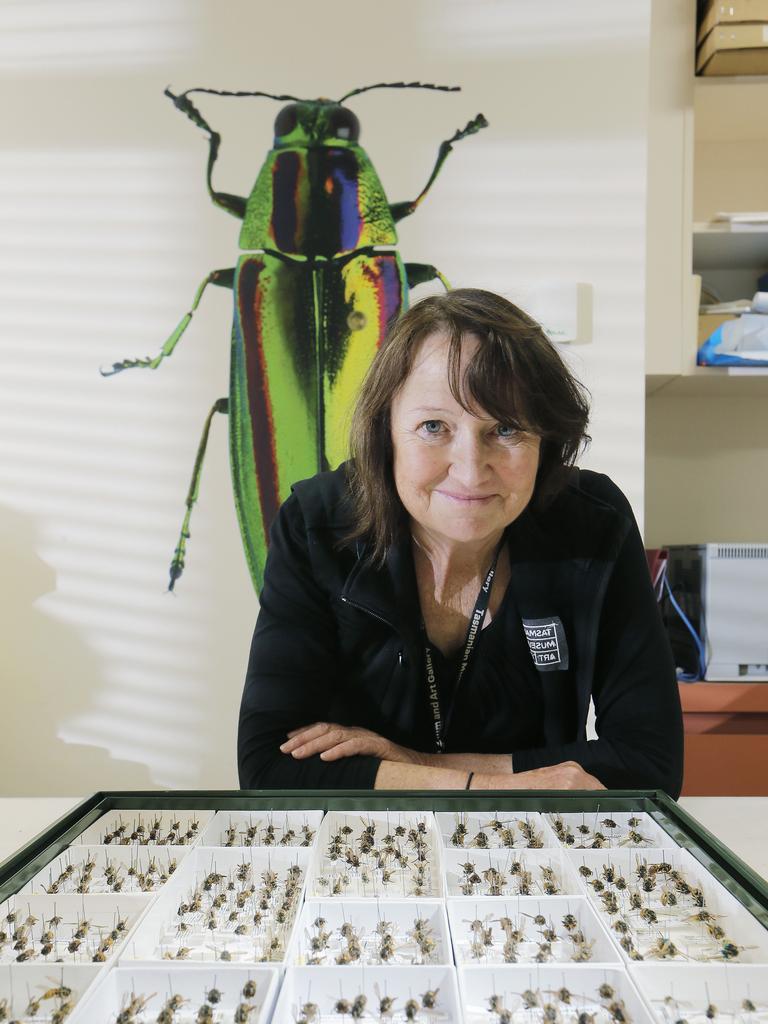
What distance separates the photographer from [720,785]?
2.42 meters

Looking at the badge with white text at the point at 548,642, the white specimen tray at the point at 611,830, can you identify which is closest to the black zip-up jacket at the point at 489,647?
the badge with white text at the point at 548,642

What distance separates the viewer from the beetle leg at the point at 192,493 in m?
2.49

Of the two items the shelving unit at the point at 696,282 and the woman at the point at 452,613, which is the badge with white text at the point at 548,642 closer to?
the woman at the point at 452,613

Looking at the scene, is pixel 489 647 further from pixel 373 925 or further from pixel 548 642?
pixel 373 925

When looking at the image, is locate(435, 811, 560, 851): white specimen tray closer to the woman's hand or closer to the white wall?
the woman's hand

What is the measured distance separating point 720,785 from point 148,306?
2.23 m

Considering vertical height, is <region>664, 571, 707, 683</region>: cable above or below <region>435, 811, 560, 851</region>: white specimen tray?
below

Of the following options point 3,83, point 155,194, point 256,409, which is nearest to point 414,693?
point 256,409

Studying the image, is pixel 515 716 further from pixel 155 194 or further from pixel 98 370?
pixel 155 194

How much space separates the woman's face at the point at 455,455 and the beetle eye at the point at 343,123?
1.55m

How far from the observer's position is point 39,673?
8.38ft

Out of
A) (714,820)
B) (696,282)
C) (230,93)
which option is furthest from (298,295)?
(714,820)

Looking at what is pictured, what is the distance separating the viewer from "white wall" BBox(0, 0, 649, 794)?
7.87 feet

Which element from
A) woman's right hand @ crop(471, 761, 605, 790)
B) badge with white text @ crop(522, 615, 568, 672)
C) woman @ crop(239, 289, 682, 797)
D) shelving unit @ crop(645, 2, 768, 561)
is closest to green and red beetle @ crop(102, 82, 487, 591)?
shelving unit @ crop(645, 2, 768, 561)
